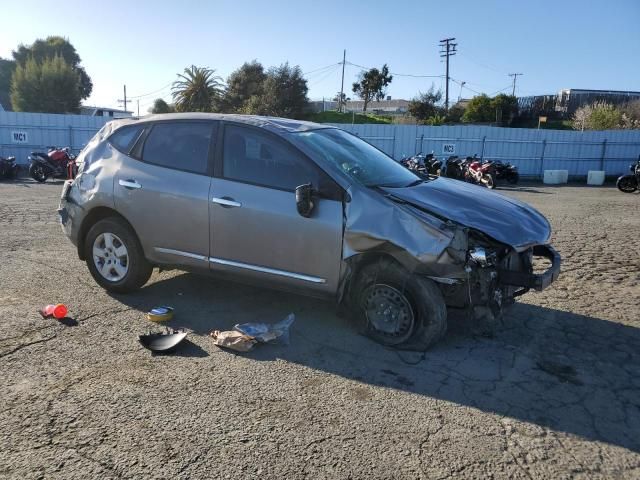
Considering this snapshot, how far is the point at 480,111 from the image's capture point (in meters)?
50.7

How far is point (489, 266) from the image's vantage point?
4035mm

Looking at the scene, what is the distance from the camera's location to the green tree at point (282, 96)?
4438cm

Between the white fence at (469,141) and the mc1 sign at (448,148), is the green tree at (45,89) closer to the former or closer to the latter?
the white fence at (469,141)

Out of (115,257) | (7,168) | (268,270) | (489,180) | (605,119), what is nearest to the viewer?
(268,270)

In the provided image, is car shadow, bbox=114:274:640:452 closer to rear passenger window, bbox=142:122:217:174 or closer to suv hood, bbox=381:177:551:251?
suv hood, bbox=381:177:551:251

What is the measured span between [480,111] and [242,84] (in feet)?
76.0

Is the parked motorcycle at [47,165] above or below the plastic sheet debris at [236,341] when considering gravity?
above

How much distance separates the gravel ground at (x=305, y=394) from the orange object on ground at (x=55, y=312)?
0.09 m

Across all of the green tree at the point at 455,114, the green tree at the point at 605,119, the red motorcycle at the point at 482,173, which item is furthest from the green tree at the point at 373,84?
the red motorcycle at the point at 482,173

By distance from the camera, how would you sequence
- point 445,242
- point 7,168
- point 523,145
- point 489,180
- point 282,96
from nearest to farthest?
point 445,242 < point 7,168 < point 489,180 < point 523,145 < point 282,96

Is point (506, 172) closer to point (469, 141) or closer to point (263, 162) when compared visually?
point (469, 141)

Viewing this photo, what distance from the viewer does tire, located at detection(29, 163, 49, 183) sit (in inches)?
668

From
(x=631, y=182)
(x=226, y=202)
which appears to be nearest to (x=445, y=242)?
(x=226, y=202)

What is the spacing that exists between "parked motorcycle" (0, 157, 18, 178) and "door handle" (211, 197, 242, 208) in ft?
51.4
